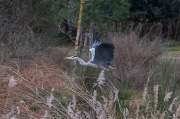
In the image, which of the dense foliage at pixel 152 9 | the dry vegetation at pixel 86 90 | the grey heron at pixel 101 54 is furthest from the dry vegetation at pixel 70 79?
the dense foliage at pixel 152 9

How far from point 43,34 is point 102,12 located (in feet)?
12.6

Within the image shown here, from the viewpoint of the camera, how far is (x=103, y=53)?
10109 millimetres

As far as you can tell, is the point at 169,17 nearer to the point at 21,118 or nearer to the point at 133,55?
the point at 133,55

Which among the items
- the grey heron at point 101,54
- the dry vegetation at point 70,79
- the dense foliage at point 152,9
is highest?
the grey heron at point 101,54

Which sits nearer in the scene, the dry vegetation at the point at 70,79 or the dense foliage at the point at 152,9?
the dry vegetation at the point at 70,79

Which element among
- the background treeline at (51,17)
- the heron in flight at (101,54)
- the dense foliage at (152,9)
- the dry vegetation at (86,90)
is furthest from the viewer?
the dense foliage at (152,9)

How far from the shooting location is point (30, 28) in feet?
48.3

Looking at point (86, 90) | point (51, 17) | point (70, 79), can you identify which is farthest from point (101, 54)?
point (51, 17)

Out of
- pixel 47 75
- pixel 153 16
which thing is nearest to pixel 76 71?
pixel 47 75

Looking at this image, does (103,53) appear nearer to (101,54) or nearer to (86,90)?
(101,54)

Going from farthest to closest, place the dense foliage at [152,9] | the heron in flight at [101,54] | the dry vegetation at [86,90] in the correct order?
the dense foliage at [152,9] → the heron in flight at [101,54] → the dry vegetation at [86,90]

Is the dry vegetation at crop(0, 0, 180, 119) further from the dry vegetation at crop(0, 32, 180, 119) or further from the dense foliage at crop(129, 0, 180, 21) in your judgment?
the dense foliage at crop(129, 0, 180, 21)

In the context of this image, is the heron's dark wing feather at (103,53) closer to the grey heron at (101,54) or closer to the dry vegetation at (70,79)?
the grey heron at (101,54)

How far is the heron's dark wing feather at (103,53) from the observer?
33.0 feet
